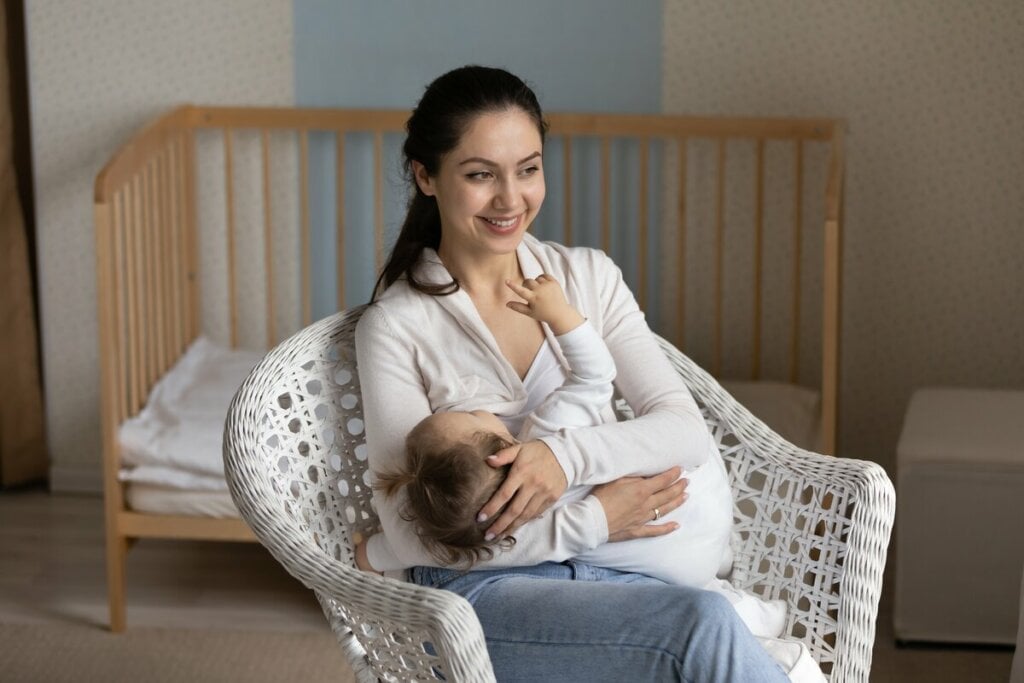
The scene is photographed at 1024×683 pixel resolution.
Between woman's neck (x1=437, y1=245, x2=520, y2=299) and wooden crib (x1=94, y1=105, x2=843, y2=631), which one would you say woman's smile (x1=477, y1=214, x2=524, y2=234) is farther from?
wooden crib (x1=94, y1=105, x2=843, y2=631)

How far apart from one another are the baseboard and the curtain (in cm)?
6

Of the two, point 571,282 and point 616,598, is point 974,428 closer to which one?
point 571,282

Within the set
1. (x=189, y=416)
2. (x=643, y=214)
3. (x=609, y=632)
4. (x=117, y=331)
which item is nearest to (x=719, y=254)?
(x=643, y=214)

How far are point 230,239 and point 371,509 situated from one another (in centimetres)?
156

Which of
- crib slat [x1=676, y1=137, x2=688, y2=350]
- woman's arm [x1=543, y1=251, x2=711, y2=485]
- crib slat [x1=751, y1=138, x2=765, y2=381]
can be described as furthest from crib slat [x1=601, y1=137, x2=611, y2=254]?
woman's arm [x1=543, y1=251, x2=711, y2=485]

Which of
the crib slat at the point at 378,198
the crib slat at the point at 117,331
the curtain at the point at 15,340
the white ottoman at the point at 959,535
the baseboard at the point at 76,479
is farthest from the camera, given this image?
the baseboard at the point at 76,479

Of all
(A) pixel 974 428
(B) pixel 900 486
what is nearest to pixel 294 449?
(B) pixel 900 486

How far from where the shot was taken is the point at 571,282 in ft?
6.20

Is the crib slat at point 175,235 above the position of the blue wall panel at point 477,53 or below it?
below

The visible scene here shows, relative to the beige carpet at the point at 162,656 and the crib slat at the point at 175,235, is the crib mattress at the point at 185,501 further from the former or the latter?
the crib slat at the point at 175,235

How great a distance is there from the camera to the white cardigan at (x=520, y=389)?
170 cm

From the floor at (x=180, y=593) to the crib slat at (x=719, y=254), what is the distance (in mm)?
676

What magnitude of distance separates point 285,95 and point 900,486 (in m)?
1.66

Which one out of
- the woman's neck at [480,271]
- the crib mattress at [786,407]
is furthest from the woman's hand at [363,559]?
the crib mattress at [786,407]
